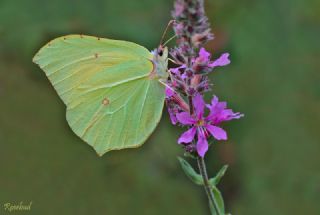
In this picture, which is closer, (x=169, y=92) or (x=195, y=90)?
(x=195, y=90)

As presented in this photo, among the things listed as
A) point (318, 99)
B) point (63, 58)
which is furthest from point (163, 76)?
point (318, 99)

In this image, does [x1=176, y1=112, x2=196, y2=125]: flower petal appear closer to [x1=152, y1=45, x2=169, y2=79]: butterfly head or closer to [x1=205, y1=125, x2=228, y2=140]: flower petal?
[x1=205, y1=125, x2=228, y2=140]: flower petal

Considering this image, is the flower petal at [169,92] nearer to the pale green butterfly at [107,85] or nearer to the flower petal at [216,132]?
the pale green butterfly at [107,85]

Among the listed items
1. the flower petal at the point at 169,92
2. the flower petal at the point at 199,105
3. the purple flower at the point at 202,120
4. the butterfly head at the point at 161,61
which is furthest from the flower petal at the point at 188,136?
the butterfly head at the point at 161,61

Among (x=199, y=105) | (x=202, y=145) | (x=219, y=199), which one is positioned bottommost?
(x=219, y=199)

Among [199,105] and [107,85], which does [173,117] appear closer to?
[199,105]

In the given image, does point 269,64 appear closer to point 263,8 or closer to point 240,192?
point 263,8

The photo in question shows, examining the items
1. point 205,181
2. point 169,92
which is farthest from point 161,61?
point 205,181

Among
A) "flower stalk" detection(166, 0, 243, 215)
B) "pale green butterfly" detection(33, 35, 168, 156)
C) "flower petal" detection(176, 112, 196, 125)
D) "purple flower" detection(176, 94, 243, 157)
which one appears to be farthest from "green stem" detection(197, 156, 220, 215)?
"pale green butterfly" detection(33, 35, 168, 156)
